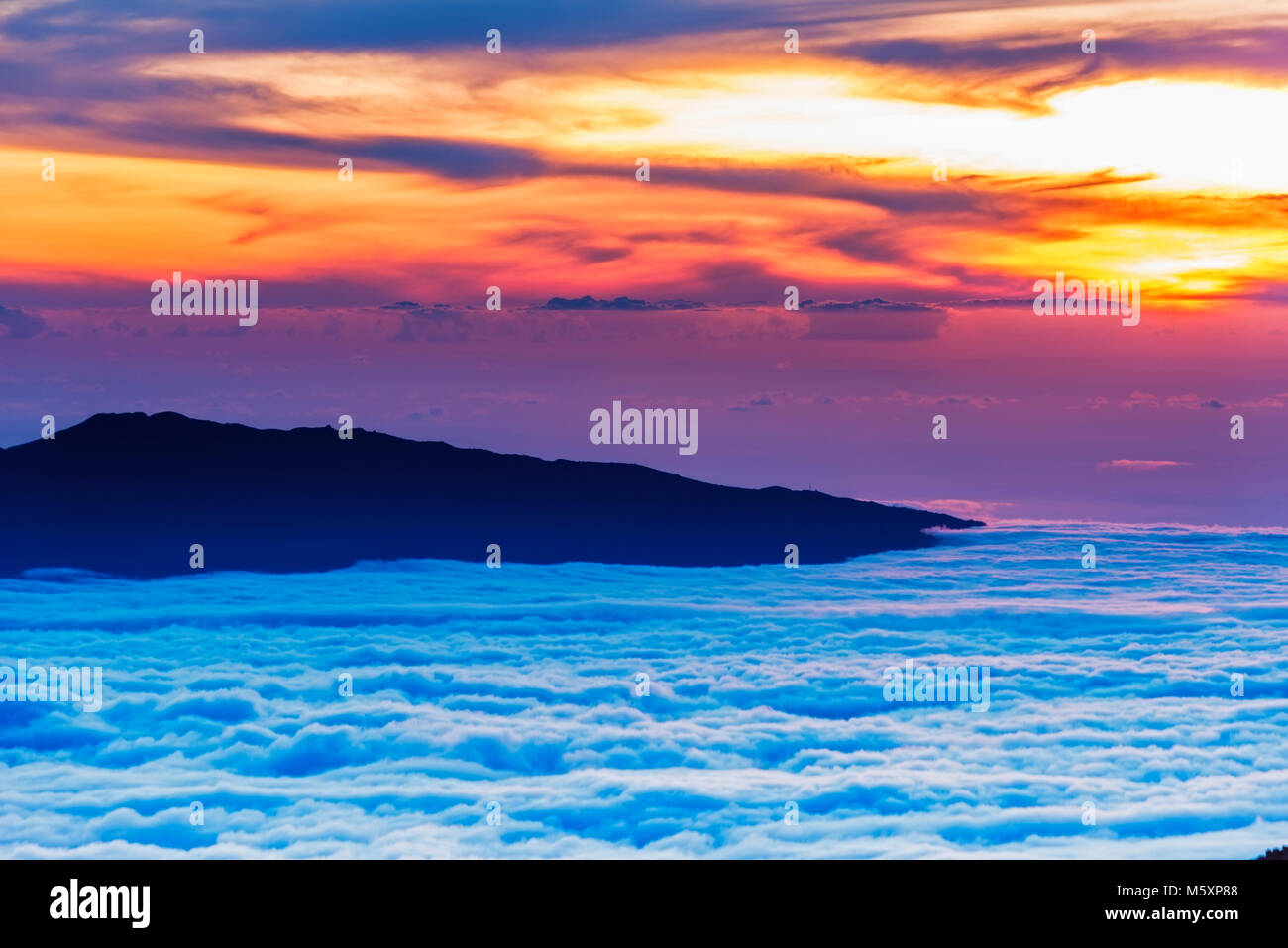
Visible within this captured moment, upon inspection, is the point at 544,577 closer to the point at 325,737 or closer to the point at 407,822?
the point at 325,737

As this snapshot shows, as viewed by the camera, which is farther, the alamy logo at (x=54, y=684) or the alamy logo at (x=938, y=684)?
the alamy logo at (x=54, y=684)

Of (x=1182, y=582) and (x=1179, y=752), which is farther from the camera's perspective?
(x=1182, y=582)

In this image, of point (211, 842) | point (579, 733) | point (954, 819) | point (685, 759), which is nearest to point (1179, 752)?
point (954, 819)

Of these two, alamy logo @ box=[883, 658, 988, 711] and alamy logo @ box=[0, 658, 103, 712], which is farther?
alamy logo @ box=[0, 658, 103, 712]

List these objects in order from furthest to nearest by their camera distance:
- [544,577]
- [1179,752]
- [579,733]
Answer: [544,577]
[579,733]
[1179,752]

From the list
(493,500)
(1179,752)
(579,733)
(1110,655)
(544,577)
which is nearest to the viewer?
(1179,752)
